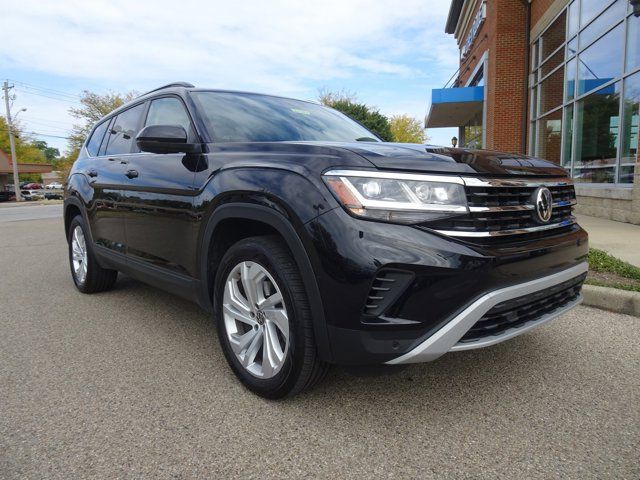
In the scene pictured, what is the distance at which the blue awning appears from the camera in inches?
706

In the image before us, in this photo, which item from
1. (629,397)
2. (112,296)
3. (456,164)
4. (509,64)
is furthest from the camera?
(509,64)

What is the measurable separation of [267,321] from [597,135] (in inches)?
410

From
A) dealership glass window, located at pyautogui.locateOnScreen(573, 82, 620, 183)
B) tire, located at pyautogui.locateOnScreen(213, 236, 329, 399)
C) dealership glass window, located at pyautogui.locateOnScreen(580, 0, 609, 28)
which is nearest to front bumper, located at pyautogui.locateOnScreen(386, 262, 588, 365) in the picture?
tire, located at pyautogui.locateOnScreen(213, 236, 329, 399)

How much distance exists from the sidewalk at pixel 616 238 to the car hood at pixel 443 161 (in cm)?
348

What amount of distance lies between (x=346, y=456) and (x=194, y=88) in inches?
105

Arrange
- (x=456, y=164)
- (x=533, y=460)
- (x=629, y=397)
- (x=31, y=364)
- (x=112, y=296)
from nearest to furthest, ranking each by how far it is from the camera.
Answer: (x=533, y=460), (x=456, y=164), (x=629, y=397), (x=31, y=364), (x=112, y=296)

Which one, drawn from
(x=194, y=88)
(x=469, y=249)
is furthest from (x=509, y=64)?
(x=469, y=249)

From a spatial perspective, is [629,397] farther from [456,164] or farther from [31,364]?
[31,364]

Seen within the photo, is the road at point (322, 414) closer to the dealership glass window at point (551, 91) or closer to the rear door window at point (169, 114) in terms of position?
the rear door window at point (169, 114)

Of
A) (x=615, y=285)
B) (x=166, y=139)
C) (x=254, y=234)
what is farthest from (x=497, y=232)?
(x=615, y=285)

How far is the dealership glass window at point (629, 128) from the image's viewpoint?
28.2ft

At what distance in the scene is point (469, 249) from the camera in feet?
6.89

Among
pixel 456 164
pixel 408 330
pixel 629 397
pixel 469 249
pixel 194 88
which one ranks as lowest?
pixel 629 397

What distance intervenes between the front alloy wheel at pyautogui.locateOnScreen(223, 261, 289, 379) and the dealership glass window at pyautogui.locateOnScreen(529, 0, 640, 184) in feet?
27.6
